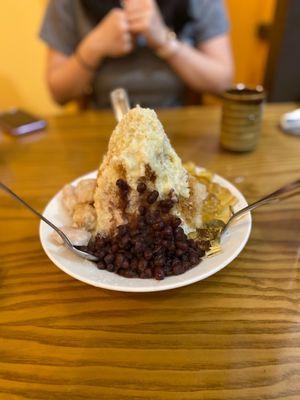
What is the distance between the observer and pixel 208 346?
0.57m

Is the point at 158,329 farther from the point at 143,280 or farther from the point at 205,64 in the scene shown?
the point at 205,64

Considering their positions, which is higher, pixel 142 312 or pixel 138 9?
pixel 138 9

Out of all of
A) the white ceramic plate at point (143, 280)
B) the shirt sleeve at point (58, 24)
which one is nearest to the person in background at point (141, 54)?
the shirt sleeve at point (58, 24)

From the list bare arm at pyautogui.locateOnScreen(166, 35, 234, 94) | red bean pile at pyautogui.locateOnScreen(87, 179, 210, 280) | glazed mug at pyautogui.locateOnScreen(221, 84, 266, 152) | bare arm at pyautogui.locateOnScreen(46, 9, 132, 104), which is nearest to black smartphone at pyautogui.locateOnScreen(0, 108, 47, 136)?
bare arm at pyautogui.locateOnScreen(46, 9, 132, 104)

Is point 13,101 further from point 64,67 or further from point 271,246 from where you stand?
point 271,246

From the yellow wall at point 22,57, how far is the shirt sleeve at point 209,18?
4.11ft

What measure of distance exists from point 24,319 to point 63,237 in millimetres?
165

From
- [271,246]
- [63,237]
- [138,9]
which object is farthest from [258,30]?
[63,237]

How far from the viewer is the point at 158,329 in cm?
61

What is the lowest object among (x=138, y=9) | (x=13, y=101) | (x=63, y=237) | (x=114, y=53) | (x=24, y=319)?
(x=13, y=101)

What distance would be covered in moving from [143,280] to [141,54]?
4.20ft

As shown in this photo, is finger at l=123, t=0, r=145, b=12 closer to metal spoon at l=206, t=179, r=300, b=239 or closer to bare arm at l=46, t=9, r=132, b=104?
bare arm at l=46, t=9, r=132, b=104

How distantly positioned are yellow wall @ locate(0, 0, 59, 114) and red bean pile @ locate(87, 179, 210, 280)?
2168 mm

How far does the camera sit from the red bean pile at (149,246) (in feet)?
2.09
